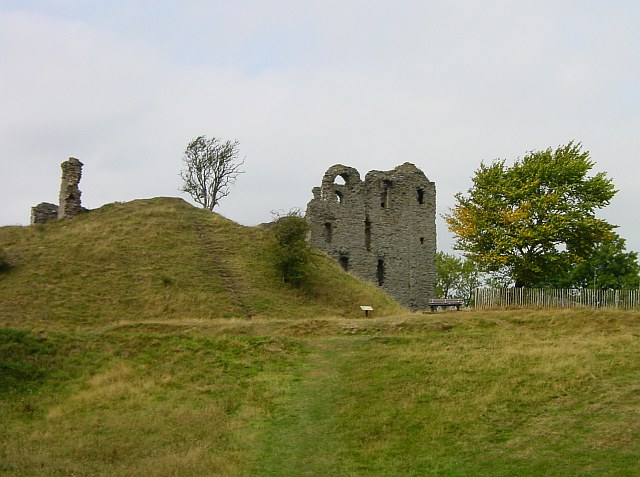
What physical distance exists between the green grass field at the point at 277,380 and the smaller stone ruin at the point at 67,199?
6.24 m

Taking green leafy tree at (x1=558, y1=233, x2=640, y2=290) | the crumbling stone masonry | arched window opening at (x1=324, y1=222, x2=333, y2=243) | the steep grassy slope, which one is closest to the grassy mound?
the steep grassy slope

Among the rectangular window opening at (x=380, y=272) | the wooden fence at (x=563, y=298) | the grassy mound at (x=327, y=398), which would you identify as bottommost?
the grassy mound at (x=327, y=398)

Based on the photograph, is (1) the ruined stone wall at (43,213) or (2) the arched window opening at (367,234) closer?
(1) the ruined stone wall at (43,213)

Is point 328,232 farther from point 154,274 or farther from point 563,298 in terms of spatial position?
point 563,298

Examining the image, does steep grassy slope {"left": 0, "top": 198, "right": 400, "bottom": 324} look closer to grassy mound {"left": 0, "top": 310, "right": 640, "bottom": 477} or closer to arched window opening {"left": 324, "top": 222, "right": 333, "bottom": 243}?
grassy mound {"left": 0, "top": 310, "right": 640, "bottom": 477}

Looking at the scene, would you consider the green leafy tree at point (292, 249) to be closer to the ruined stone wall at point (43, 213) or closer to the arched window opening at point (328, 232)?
the arched window opening at point (328, 232)

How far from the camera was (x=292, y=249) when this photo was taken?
40.4 meters

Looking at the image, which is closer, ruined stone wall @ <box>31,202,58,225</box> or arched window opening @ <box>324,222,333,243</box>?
ruined stone wall @ <box>31,202,58,225</box>

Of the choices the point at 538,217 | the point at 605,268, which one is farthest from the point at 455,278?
the point at 538,217

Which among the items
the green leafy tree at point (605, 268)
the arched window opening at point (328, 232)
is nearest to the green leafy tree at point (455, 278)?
the green leafy tree at point (605, 268)

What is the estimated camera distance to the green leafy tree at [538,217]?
37.4 metres

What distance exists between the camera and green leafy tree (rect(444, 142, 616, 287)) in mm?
37438

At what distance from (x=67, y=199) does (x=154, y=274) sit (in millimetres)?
10844

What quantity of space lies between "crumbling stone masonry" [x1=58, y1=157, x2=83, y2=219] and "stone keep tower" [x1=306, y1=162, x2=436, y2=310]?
14.3 m
